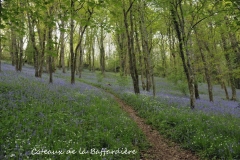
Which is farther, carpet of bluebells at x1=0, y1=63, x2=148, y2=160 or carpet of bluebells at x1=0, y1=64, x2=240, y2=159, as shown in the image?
carpet of bluebells at x1=0, y1=64, x2=240, y2=159

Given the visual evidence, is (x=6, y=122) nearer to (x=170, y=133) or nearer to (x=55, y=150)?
(x=55, y=150)

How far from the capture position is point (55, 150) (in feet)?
16.0

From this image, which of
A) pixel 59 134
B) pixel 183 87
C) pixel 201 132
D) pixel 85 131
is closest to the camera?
pixel 59 134

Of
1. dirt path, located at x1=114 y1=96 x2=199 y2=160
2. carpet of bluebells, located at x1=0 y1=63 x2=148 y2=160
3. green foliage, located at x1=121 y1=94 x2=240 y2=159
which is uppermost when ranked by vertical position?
carpet of bluebells, located at x1=0 y1=63 x2=148 y2=160

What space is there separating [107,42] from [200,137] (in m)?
62.9

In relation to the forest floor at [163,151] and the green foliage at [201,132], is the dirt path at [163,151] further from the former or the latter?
the green foliage at [201,132]

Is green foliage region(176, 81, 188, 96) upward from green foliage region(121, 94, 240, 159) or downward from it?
upward

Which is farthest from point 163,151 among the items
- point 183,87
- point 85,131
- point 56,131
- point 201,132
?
point 183,87

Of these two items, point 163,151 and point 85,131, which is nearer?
point 85,131

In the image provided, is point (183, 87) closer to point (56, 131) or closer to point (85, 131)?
point (85, 131)

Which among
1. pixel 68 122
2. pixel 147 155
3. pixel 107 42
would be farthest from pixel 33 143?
pixel 107 42

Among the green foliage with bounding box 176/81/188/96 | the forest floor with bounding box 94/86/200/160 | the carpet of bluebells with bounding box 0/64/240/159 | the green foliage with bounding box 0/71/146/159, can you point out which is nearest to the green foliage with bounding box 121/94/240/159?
the carpet of bluebells with bounding box 0/64/240/159

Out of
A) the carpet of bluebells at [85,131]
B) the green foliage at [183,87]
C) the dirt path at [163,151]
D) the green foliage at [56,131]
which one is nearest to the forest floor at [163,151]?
the dirt path at [163,151]

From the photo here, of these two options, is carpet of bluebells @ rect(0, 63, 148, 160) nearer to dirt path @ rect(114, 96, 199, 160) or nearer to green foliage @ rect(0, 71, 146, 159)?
green foliage @ rect(0, 71, 146, 159)
